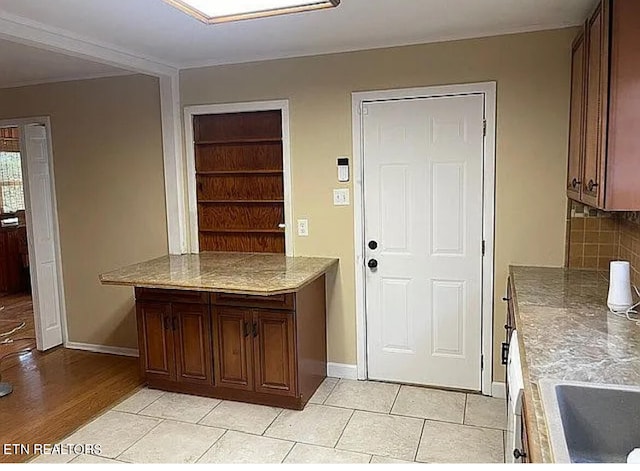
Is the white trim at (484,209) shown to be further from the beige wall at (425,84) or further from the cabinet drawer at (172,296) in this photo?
the cabinet drawer at (172,296)

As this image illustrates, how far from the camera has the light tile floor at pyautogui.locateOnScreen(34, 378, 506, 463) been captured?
2.73 m

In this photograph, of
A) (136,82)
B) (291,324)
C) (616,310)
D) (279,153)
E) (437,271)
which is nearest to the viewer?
(616,310)

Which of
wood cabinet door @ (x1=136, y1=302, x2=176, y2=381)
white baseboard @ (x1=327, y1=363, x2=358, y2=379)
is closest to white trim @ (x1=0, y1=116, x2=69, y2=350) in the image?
wood cabinet door @ (x1=136, y1=302, x2=176, y2=381)

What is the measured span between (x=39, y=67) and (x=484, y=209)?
348 cm

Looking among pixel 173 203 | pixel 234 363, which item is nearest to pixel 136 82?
pixel 173 203

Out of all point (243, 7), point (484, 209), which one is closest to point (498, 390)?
point (484, 209)

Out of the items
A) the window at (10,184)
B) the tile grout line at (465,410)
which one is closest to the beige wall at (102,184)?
the tile grout line at (465,410)

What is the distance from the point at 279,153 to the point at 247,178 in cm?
33

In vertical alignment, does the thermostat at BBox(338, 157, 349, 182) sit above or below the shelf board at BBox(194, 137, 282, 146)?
below

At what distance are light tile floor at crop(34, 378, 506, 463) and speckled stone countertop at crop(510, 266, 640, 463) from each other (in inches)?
35.7

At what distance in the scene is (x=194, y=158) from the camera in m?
4.02

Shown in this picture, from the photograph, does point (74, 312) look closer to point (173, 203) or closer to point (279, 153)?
point (173, 203)

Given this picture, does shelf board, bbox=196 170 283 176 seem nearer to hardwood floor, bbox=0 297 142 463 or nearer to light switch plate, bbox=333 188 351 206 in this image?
light switch plate, bbox=333 188 351 206

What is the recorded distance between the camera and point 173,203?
4055 millimetres
